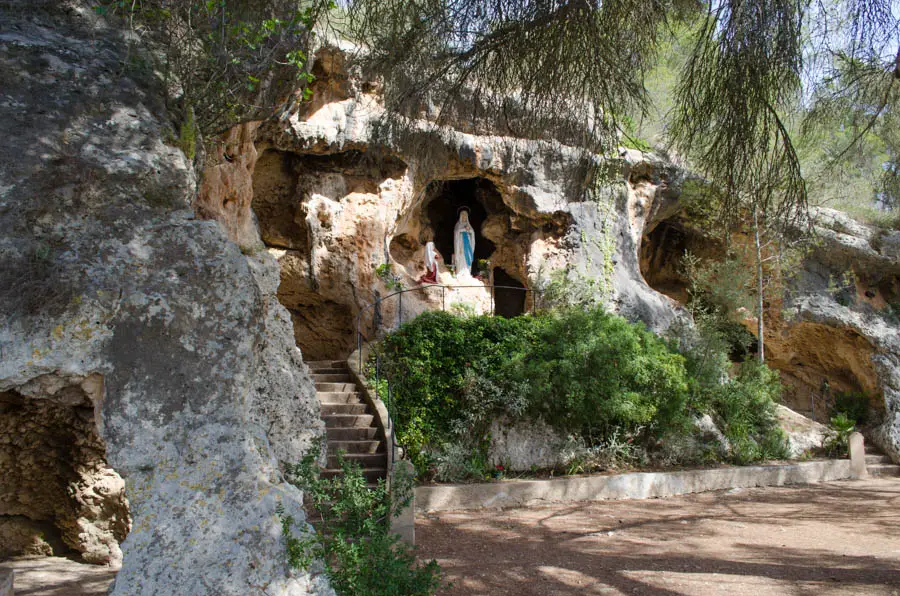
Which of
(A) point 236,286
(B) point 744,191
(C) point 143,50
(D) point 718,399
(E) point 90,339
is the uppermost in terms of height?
(C) point 143,50

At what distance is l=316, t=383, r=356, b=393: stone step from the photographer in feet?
33.7

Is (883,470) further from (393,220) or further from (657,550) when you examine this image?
(393,220)

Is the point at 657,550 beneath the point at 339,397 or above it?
beneath

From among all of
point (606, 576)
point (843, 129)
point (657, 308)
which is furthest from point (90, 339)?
point (657, 308)

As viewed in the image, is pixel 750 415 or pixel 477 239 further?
pixel 477 239

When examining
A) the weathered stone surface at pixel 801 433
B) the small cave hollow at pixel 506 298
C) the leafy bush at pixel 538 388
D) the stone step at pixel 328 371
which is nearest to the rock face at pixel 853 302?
the weathered stone surface at pixel 801 433

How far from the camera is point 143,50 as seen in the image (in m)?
5.50

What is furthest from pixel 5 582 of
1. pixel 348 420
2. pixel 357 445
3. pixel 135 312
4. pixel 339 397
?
pixel 339 397

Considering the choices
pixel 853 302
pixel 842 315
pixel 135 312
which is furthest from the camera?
pixel 853 302

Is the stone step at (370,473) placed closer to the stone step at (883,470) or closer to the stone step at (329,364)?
the stone step at (329,364)

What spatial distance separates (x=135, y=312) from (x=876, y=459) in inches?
658

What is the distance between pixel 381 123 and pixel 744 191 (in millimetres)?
3246

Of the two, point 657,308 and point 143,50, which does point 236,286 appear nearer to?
point 143,50

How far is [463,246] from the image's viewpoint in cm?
1577
